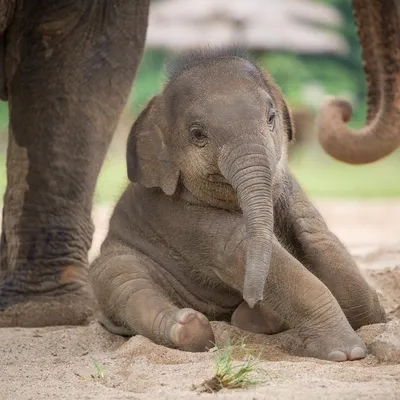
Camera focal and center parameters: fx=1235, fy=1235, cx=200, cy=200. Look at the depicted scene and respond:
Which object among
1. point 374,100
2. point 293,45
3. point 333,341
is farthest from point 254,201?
point 293,45

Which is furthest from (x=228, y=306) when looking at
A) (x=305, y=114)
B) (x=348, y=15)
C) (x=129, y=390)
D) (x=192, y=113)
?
(x=348, y=15)

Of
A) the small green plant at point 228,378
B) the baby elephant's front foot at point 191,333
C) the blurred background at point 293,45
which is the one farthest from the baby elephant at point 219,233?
the blurred background at point 293,45

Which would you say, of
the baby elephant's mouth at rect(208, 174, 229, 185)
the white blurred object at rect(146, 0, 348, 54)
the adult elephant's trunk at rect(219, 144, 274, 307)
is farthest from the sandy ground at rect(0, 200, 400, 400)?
the white blurred object at rect(146, 0, 348, 54)

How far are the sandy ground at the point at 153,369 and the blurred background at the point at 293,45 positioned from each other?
56.7 feet

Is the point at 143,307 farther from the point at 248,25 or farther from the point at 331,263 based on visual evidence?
the point at 248,25

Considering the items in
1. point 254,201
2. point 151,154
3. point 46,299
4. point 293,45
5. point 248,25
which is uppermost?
point 248,25

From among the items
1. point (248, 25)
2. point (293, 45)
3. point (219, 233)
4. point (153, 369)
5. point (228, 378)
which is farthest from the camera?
point (293, 45)

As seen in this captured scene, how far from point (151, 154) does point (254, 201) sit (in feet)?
2.51

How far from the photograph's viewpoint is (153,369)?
397 centimetres

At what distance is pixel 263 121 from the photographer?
4.34m

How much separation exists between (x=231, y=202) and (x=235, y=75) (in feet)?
1.53

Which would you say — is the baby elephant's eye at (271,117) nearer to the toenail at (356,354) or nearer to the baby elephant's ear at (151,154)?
the baby elephant's ear at (151,154)

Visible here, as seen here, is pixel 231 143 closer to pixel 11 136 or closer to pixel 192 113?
pixel 192 113

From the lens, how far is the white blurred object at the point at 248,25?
25859mm
